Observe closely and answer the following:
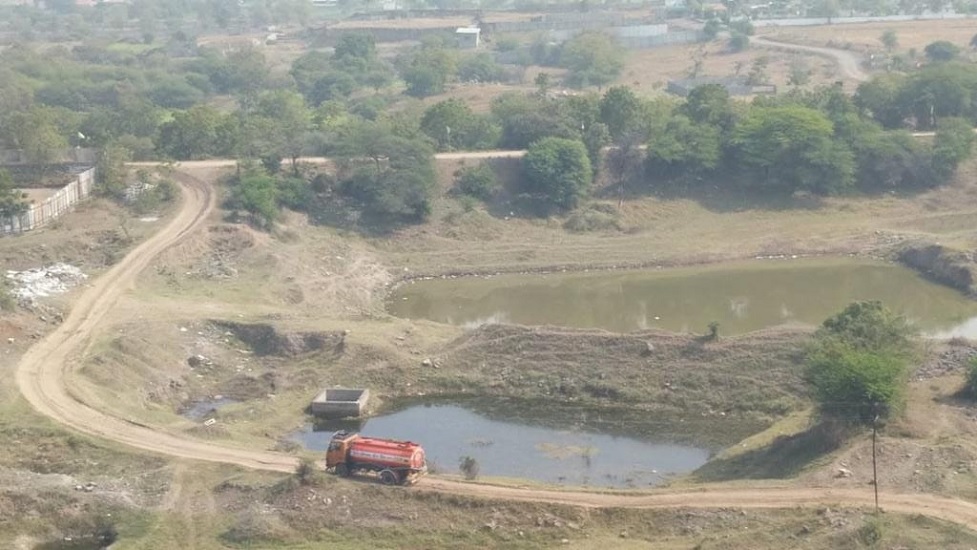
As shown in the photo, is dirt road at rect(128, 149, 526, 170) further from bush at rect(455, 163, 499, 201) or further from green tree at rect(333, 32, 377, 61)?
green tree at rect(333, 32, 377, 61)

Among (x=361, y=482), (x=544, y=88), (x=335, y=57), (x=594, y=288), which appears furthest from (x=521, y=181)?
(x=335, y=57)

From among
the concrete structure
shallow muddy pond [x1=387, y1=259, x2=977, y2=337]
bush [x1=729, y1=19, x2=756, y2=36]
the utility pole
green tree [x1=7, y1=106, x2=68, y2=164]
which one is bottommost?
shallow muddy pond [x1=387, y1=259, x2=977, y2=337]

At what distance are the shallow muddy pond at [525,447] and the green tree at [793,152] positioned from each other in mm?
31791

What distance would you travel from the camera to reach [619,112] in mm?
66688

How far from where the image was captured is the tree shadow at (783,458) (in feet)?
100

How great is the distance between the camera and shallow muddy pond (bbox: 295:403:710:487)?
33.0 meters

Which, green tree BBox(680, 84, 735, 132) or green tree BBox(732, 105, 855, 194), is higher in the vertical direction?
green tree BBox(680, 84, 735, 132)

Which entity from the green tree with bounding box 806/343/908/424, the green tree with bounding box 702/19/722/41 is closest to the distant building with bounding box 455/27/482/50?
the green tree with bounding box 702/19/722/41

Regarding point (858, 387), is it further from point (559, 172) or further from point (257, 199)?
point (559, 172)

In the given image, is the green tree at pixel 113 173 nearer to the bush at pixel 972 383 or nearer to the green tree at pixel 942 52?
the bush at pixel 972 383

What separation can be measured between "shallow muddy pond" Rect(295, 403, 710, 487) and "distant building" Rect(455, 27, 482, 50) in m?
90.9

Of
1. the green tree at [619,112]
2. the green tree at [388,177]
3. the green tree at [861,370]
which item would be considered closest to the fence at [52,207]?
the green tree at [388,177]

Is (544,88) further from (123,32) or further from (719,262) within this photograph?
(123,32)

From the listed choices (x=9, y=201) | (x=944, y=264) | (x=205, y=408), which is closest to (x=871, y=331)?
(x=205, y=408)
